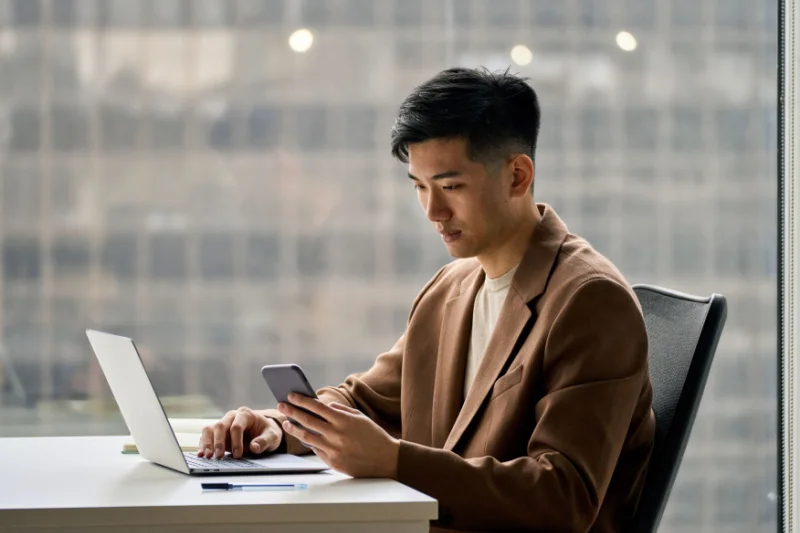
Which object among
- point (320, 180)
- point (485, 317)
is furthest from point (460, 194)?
point (320, 180)

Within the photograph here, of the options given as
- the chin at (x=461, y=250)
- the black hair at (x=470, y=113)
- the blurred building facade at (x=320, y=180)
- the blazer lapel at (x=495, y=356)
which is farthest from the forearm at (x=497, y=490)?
the blurred building facade at (x=320, y=180)

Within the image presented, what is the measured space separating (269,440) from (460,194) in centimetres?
51

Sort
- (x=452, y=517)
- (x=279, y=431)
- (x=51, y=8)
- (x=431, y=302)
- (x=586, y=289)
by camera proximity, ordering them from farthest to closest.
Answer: (x=51, y=8) < (x=431, y=302) < (x=279, y=431) < (x=586, y=289) < (x=452, y=517)

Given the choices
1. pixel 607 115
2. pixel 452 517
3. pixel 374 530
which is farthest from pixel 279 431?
pixel 607 115

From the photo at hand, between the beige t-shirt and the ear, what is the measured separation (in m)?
0.14

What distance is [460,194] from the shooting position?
5.48 feet

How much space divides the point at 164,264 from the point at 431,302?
35.3 inches

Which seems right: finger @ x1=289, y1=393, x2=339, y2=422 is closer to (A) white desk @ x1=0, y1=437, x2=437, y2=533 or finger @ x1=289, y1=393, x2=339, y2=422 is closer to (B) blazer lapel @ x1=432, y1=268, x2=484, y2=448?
(A) white desk @ x1=0, y1=437, x2=437, y2=533

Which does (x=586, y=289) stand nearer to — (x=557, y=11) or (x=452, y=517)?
(x=452, y=517)

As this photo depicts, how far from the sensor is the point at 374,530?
3.72 feet

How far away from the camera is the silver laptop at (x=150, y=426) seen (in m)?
1.33

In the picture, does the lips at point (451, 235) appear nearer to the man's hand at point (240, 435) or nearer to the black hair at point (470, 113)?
the black hair at point (470, 113)

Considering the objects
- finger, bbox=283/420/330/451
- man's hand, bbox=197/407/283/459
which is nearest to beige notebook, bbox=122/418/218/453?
man's hand, bbox=197/407/283/459

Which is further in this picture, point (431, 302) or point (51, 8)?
point (51, 8)
